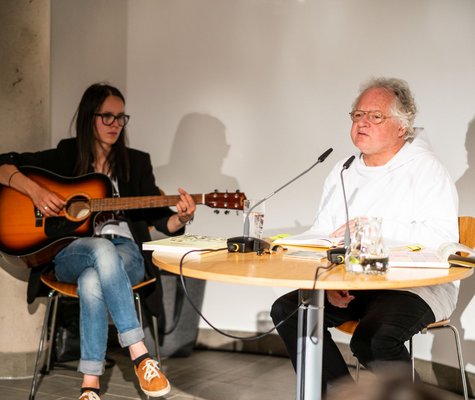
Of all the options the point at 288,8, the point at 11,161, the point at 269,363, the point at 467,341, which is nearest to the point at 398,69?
the point at 288,8

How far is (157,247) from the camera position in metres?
2.41

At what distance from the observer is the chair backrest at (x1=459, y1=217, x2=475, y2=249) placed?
2777 mm

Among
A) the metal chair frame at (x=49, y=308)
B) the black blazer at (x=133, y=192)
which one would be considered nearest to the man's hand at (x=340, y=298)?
the metal chair frame at (x=49, y=308)

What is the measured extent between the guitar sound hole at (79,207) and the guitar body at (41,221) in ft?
0.06

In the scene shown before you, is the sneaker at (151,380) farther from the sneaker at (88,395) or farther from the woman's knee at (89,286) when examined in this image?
the woman's knee at (89,286)

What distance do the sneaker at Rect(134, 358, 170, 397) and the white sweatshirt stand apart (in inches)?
36.2

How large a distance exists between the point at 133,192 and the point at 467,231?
171 cm

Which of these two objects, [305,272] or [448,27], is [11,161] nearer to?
[305,272]

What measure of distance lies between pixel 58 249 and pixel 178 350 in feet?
3.67

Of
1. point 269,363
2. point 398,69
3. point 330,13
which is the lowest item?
point 269,363

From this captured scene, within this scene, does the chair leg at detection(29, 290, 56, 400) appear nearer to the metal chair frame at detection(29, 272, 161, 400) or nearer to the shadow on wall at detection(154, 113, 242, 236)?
the metal chair frame at detection(29, 272, 161, 400)

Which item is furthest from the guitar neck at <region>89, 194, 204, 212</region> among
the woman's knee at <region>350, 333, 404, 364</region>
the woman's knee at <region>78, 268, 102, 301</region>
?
the woman's knee at <region>350, 333, 404, 364</region>

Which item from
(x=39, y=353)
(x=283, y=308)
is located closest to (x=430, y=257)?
(x=283, y=308)

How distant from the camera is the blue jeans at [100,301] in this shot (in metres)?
3.07
